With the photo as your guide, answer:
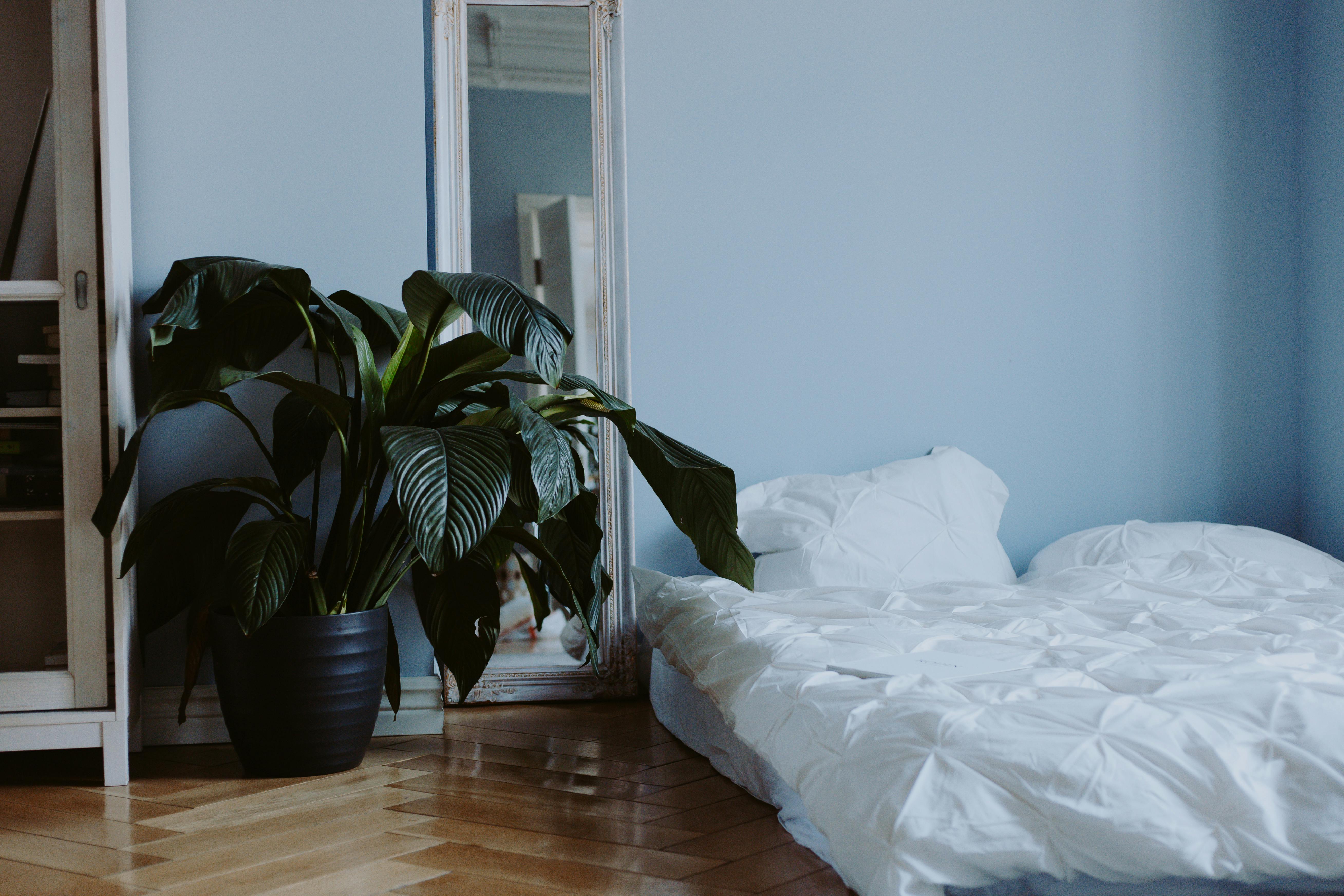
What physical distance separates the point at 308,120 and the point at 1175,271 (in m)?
2.28

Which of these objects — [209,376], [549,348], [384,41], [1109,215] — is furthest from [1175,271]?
[209,376]

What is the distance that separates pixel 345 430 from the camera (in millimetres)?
1629

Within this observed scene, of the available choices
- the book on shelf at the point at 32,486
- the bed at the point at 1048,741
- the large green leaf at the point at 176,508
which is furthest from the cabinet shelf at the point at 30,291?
the bed at the point at 1048,741

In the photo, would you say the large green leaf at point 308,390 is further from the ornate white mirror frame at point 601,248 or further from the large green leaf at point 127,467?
the ornate white mirror frame at point 601,248

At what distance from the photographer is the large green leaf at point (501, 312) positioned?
4.71 ft

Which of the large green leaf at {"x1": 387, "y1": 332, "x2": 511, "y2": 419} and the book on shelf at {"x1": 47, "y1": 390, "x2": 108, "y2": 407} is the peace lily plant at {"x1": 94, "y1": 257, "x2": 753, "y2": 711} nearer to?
the large green leaf at {"x1": 387, "y1": 332, "x2": 511, "y2": 419}

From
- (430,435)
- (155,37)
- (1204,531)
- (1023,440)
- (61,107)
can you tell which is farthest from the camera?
(1023,440)

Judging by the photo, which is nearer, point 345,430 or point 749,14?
point 345,430

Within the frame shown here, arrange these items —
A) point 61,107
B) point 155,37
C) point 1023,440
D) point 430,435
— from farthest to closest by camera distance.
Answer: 1. point 1023,440
2. point 155,37
3. point 61,107
4. point 430,435

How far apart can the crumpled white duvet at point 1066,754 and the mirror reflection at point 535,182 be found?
912 millimetres

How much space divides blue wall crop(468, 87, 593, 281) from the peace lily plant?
492mm

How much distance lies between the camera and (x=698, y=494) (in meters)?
1.62

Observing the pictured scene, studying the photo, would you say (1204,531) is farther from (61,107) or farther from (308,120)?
(61,107)

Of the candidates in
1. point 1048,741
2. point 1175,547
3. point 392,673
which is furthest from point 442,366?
point 1175,547
